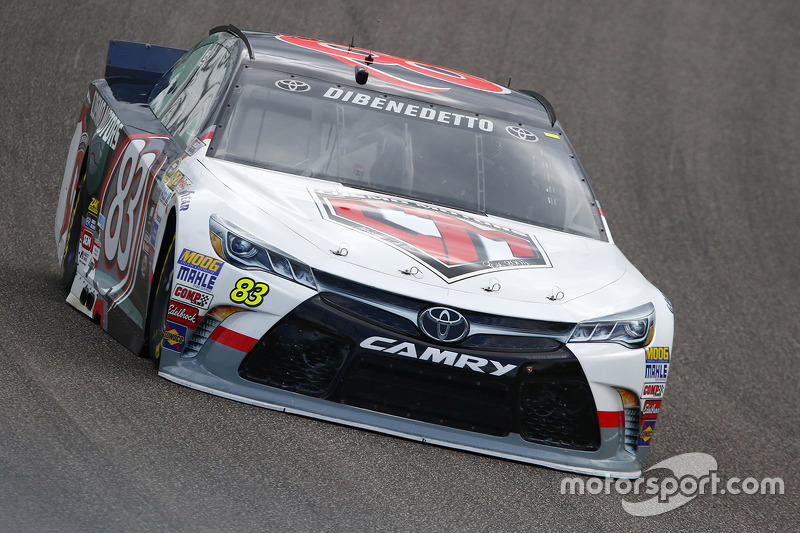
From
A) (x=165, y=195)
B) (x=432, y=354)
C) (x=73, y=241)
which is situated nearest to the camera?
(x=432, y=354)

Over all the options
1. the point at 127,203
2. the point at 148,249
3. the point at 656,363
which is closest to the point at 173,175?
the point at 148,249

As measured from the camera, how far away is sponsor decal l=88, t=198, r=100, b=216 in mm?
6113

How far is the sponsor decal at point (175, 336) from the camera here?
15.2ft

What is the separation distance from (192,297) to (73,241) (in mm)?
2113

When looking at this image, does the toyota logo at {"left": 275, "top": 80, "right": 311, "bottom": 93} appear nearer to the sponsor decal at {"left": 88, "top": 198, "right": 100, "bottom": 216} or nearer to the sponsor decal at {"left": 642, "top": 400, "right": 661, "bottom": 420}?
the sponsor decal at {"left": 88, "top": 198, "right": 100, "bottom": 216}

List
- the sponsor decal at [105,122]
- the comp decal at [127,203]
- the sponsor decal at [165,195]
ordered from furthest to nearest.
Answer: the sponsor decal at [105,122] → the comp decal at [127,203] → the sponsor decal at [165,195]

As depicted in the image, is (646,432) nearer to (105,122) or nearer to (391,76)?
(391,76)

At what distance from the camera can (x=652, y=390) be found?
4848mm

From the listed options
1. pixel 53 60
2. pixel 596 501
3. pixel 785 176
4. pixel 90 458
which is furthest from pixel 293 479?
pixel 785 176

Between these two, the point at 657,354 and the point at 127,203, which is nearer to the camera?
the point at 657,354

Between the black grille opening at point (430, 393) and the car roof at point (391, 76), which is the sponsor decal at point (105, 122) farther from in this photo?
the black grille opening at point (430, 393)

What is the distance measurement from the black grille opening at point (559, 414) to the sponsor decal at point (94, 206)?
273 cm

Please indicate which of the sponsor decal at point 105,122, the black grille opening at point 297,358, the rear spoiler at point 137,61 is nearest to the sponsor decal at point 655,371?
the black grille opening at point 297,358

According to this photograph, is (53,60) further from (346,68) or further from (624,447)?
(624,447)
